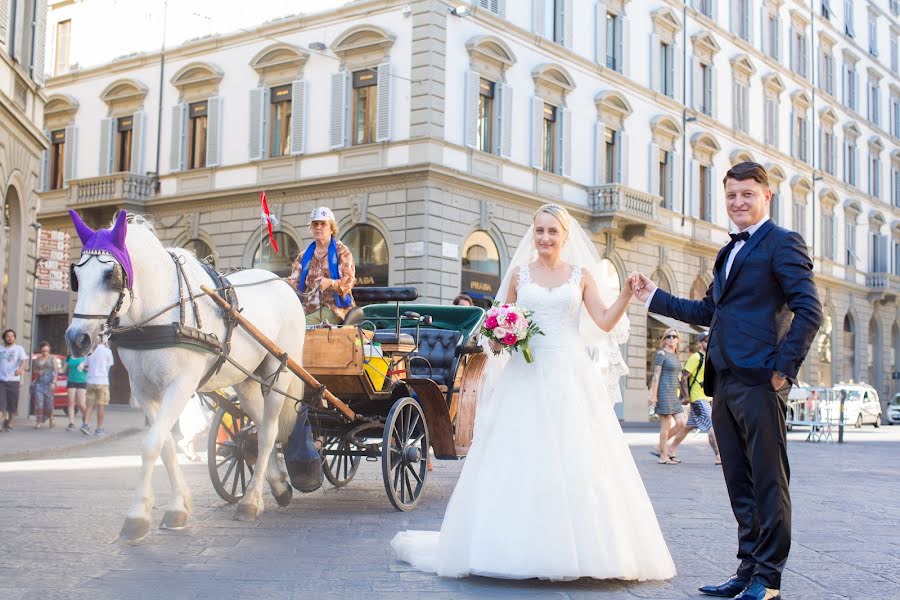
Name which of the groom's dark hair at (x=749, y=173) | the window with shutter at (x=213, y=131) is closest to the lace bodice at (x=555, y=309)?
the groom's dark hair at (x=749, y=173)

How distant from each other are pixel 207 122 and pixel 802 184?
22.3 metres

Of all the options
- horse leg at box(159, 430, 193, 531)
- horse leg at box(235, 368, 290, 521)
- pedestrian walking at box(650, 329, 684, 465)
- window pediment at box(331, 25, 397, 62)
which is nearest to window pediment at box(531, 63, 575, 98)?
window pediment at box(331, 25, 397, 62)

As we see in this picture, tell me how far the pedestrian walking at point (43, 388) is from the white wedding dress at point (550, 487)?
13.9 m

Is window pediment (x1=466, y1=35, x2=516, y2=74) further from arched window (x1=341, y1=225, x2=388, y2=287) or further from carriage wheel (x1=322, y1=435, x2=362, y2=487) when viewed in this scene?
carriage wheel (x1=322, y1=435, x2=362, y2=487)

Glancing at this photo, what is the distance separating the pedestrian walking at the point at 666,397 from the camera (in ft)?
44.9

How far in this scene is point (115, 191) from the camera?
27125mm

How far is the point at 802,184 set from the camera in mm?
37906

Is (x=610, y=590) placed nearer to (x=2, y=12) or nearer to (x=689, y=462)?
(x=689, y=462)

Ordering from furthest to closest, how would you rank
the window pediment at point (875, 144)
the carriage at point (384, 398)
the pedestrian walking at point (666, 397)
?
the window pediment at point (875, 144) < the pedestrian walking at point (666, 397) < the carriage at point (384, 398)

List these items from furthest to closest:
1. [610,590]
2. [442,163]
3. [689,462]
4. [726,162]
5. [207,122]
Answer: [726,162] → [207,122] → [442,163] → [689,462] → [610,590]

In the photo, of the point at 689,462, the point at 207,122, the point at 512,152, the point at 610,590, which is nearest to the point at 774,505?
the point at 610,590

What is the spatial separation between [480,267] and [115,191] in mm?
10209

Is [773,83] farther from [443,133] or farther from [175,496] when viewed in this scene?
[175,496]

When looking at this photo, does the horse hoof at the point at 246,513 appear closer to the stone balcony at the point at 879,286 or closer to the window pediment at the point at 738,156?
the window pediment at the point at 738,156
